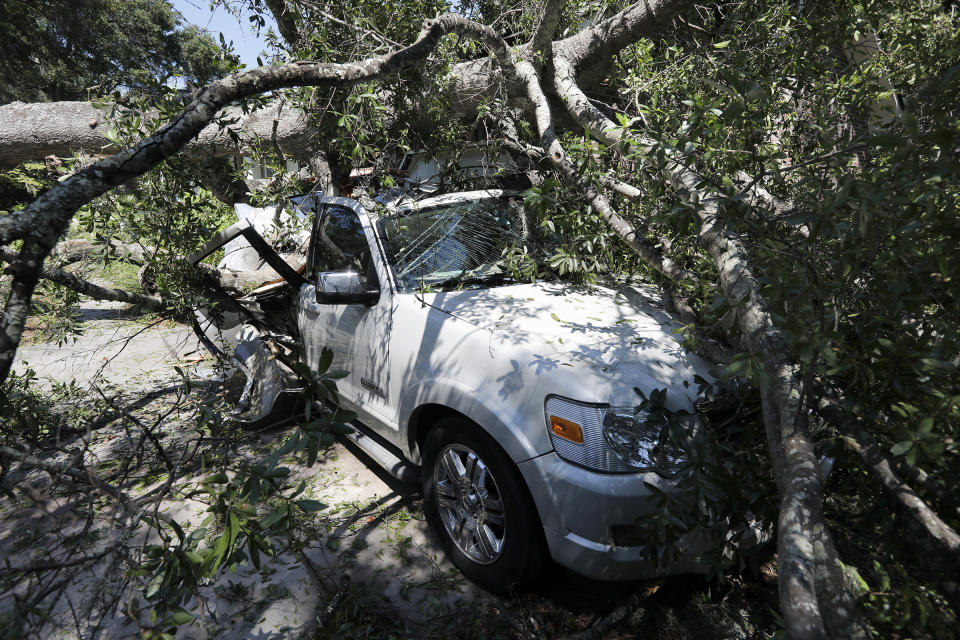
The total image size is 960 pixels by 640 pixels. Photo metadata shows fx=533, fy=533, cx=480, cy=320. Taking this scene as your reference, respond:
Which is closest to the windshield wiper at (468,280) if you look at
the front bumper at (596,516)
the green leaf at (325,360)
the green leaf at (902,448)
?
the green leaf at (325,360)

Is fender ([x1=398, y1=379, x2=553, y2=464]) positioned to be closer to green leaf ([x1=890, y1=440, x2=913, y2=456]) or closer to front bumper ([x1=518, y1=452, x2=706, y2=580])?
front bumper ([x1=518, y1=452, x2=706, y2=580])

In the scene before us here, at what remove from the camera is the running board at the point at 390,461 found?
3123 mm

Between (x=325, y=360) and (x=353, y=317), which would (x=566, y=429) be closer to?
Answer: (x=325, y=360)

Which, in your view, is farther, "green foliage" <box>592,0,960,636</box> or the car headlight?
the car headlight

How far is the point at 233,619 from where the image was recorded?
2.56 meters

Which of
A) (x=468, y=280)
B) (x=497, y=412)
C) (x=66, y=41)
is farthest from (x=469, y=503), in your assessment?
(x=66, y=41)

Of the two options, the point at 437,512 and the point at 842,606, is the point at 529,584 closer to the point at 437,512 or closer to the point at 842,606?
the point at 437,512

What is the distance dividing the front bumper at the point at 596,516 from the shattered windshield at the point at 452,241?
4.83 ft

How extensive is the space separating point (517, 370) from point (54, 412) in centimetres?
489

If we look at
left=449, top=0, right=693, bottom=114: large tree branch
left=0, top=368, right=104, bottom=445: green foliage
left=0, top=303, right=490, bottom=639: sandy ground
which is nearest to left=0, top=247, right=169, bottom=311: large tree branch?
left=0, top=368, right=104, bottom=445: green foliage

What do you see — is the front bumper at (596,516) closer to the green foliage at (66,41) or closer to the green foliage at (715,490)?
the green foliage at (715,490)

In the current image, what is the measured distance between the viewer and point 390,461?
3232 mm

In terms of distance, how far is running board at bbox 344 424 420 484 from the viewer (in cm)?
312

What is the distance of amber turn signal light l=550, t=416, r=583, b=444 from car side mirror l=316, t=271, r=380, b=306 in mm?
1519
